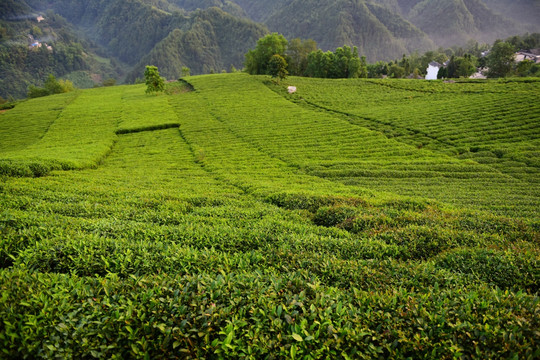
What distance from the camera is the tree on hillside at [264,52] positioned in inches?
3007

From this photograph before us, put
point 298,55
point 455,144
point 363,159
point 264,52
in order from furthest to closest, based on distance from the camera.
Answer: point 298,55, point 264,52, point 455,144, point 363,159

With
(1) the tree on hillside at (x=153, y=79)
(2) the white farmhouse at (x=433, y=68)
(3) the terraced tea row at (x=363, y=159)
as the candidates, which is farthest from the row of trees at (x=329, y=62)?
(2) the white farmhouse at (x=433, y=68)

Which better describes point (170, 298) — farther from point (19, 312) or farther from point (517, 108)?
point (517, 108)

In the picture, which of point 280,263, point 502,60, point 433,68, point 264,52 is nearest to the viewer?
point 280,263

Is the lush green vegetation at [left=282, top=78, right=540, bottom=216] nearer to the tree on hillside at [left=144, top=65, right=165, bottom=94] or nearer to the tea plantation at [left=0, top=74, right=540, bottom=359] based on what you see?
the tea plantation at [left=0, top=74, right=540, bottom=359]

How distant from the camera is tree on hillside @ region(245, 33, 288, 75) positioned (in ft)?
251

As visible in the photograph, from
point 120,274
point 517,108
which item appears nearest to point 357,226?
point 120,274

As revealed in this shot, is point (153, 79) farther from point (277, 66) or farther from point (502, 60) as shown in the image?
point (502, 60)

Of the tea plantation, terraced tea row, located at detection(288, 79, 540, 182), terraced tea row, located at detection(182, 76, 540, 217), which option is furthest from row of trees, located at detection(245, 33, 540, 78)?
the tea plantation

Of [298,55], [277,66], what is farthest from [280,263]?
[298,55]

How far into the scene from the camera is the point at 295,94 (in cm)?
5938

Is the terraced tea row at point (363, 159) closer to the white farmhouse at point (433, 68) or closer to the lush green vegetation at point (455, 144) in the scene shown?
the lush green vegetation at point (455, 144)

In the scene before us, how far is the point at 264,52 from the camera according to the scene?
3066 inches

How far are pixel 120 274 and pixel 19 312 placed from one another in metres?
1.96
